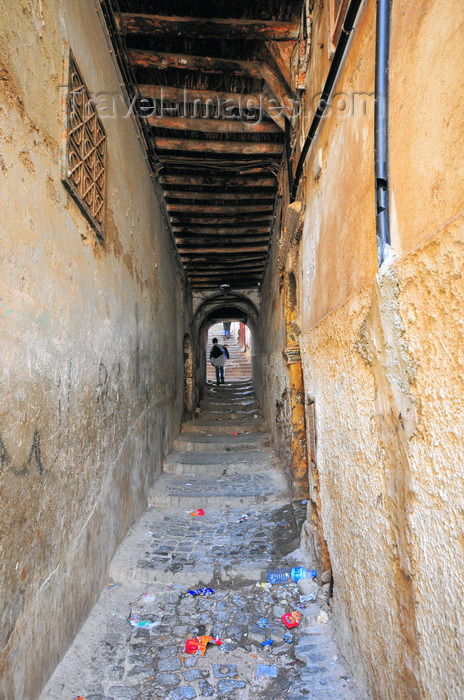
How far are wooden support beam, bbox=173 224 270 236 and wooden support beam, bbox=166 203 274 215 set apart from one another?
634 mm

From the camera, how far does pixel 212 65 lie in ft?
13.0

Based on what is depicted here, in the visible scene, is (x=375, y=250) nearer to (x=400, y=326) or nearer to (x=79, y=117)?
(x=400, y=326)

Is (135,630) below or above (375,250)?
below

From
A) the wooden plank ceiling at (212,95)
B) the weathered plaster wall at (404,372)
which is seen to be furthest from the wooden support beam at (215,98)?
the weathered plaster wall at (404,372)

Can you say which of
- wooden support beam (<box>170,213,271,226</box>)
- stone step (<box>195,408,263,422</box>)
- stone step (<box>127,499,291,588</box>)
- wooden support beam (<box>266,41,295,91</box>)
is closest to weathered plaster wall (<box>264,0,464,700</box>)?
stone step (<box>127,499,291,588</box>)

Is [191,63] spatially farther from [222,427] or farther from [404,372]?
[222,427]

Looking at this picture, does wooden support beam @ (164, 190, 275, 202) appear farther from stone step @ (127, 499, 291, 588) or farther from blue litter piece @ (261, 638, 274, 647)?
blue litter piece @ (261, 638, 274, 647)

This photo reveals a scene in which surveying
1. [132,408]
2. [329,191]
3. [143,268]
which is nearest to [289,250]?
[143,268]

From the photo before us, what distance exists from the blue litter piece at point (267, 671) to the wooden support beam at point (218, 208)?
19.6 feet

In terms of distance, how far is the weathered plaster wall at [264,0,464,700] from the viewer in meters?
1.15

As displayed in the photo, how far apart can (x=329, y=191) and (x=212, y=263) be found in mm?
6780

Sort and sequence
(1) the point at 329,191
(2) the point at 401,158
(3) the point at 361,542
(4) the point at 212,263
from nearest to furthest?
(2) the point at 401,158, (3) the point at 361,542, (1) the point at 329,191, (4) the point at 212,263

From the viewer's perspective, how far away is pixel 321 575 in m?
2.97

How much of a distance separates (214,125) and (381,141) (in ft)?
12.1
